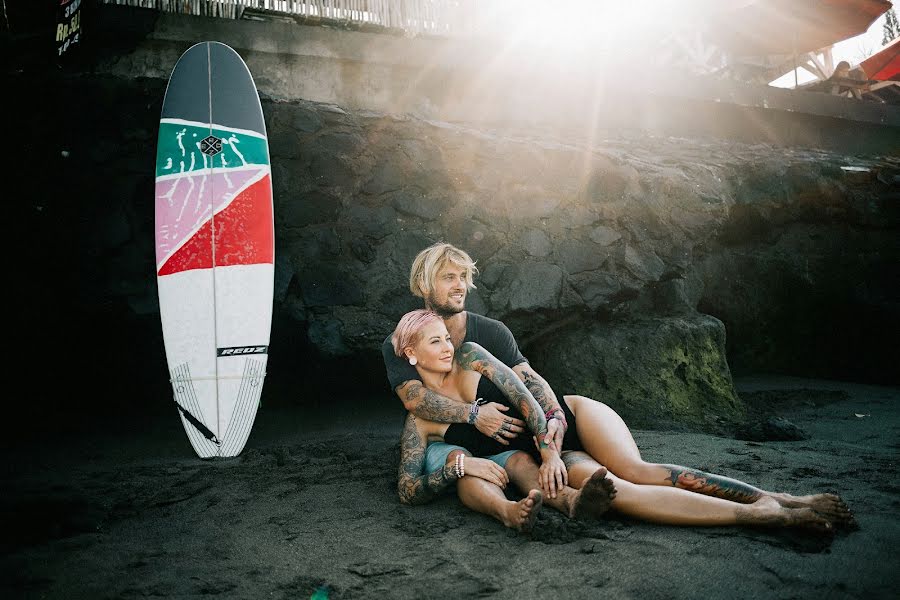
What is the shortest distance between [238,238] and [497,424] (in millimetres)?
2311

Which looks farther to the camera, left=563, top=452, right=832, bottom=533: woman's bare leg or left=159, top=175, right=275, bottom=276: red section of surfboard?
left=159, top=175, right=275, bottom=276: red section of surfboard

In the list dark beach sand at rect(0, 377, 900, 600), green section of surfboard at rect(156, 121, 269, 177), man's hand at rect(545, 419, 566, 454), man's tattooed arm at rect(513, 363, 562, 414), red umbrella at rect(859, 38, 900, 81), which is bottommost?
dark beach sand at rect(0, 377, 900, 600)

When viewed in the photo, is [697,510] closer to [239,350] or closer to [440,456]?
[440,456]

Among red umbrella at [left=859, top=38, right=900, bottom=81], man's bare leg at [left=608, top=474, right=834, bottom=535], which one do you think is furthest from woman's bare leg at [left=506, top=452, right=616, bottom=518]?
red umbrella at [left=859, top=38, right=900, bottom=81]

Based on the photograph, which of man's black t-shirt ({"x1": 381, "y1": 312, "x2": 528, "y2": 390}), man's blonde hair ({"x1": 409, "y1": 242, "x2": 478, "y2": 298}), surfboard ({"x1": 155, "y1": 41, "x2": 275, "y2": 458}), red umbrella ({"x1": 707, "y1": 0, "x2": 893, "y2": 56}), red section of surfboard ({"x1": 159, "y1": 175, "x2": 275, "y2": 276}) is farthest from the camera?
red umbrella ({"x1": 707, "y1": 0, "x2": 893, "y2": 56})

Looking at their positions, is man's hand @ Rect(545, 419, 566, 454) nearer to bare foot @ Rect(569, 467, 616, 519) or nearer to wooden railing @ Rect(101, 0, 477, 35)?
bare foot @ Rect(569, 467, 616, 519)

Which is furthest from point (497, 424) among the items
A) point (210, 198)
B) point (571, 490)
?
point (210, 198)

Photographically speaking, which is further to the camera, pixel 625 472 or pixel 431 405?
pixel 431 405

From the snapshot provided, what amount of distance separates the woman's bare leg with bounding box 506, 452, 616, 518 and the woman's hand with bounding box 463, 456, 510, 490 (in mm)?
73

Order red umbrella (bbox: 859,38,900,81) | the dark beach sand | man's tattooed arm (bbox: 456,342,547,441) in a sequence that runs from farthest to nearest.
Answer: red umbrella (bbox: 859,38,900,81) < man's tattooed arm (bbox: 456,342,547,441) < the dark beach sand

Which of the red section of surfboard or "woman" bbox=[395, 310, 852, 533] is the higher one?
the red section of surfboard

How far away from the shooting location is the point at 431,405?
2363mm

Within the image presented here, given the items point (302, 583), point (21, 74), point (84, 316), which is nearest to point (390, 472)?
point (302, 583)

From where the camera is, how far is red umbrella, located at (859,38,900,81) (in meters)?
10.2
